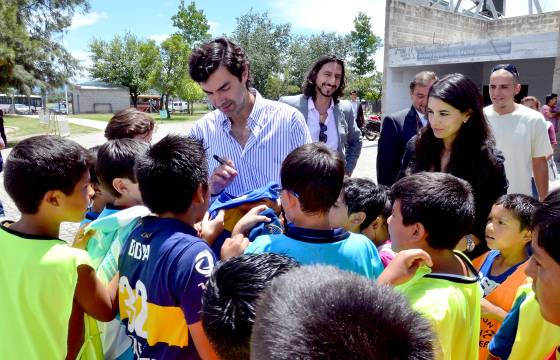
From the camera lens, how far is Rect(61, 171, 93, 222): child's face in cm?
183

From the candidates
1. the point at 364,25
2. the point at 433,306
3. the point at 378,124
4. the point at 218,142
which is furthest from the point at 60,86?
the point at 364,25

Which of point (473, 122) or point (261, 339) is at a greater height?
point (473, 122)

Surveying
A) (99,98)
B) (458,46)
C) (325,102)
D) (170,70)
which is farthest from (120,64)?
(325,102)

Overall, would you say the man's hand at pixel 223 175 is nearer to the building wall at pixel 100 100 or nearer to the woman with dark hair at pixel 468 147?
the woman with dark hair at pixel 468 147

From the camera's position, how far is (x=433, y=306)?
1492 mm

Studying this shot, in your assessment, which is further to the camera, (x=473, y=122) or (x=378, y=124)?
(x=378, y=124)

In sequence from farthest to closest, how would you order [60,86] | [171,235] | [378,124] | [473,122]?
[60,86]
[378,124]
[473,122]
[171,235]

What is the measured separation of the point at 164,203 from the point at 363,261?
785 millimetres

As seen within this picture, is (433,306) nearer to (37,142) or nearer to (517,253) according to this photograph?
(517,253)

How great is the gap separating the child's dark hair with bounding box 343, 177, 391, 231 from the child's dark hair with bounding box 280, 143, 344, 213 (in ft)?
2.79

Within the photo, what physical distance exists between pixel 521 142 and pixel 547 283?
104 inches

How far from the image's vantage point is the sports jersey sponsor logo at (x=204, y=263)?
153 cm

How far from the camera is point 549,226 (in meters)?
1.33

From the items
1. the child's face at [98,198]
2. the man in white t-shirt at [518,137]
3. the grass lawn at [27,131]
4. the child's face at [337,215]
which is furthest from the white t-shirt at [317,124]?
the grass lawn at [27,131]
